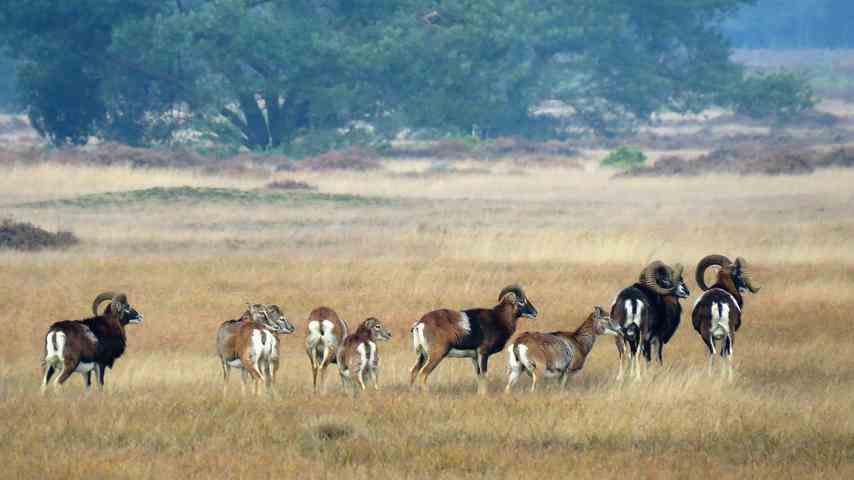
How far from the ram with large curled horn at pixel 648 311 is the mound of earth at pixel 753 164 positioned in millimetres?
36376

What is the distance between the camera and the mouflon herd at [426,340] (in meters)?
15.5

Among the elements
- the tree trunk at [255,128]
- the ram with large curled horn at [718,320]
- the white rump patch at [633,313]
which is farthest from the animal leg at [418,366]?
the tree trunk at [255,128]

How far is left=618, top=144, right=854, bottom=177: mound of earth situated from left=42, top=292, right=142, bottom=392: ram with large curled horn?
39662 mm

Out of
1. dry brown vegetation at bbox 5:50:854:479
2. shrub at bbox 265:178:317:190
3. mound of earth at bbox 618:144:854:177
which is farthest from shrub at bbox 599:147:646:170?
shrub at bbox 265:178:317:190

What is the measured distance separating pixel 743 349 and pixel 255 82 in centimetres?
4618

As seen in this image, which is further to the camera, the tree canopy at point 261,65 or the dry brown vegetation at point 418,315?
the tree canopy at point 261,65

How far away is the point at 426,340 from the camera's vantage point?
15828 millimetres

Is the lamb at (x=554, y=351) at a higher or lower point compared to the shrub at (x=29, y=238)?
lower

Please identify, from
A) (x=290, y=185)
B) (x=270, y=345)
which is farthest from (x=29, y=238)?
(x=290, y=185)

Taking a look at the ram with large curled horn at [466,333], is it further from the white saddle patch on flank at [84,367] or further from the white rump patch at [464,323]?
the white saddle patch on flank at [84,367]

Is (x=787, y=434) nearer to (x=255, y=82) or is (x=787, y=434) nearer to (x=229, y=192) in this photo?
(x=229, y=192)

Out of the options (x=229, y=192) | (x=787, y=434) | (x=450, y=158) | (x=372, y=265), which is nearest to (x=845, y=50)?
(x=450, y=158)

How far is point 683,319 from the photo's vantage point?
72.4ft

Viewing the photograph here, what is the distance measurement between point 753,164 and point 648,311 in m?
39.0
